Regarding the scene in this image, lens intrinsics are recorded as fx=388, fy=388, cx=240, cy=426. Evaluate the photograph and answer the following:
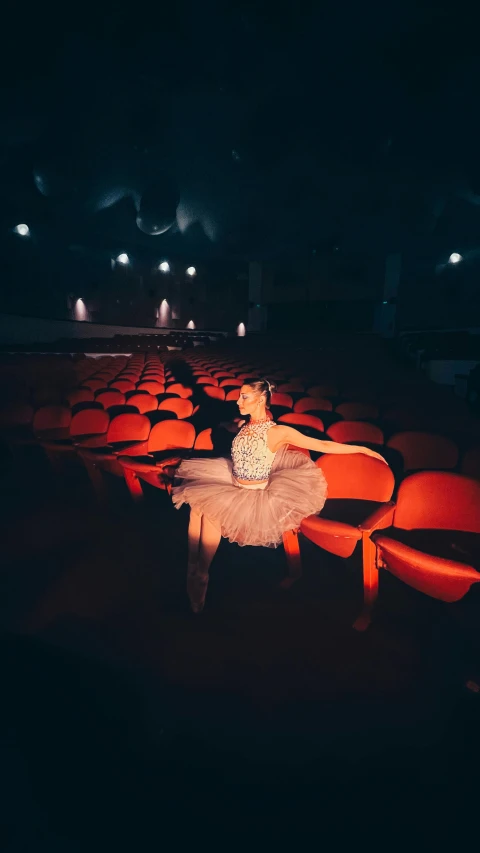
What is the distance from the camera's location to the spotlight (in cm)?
1516

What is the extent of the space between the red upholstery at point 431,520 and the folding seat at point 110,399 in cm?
413

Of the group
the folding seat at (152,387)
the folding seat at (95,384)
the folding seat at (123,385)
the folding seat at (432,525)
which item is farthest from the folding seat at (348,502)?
the folding seat at (95,384)

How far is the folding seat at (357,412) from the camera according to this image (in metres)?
4.61

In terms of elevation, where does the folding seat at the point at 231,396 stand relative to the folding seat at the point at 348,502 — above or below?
above

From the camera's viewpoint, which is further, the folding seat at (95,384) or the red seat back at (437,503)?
the folding seat at (95,384)

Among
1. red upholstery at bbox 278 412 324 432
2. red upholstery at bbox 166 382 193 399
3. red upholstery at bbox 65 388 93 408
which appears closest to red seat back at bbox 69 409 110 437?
red upholstery at bbox 65 388 93 408

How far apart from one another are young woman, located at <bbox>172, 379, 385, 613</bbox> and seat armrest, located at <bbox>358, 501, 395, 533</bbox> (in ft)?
0.98

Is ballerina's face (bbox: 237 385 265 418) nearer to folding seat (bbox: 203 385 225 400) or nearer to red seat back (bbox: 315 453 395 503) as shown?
red seat back (bbox: 315 453 395 503)

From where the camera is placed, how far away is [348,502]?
2750 millimetres

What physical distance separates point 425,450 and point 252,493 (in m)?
1.72

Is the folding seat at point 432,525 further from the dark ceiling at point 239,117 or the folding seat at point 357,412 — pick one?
the dark ceiling at point 239,117

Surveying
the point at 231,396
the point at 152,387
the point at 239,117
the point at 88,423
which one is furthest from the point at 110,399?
the point at 239,117

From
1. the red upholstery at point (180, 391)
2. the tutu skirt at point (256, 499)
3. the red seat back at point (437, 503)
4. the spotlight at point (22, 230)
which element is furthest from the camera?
the spotlight at point (22, 230)

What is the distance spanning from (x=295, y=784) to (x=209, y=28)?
11608 millimetres
